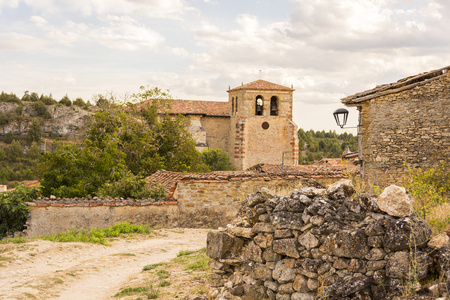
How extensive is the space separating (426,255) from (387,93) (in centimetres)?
831

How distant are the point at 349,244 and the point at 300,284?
0.83 metres

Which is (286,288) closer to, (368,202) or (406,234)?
(368,202)

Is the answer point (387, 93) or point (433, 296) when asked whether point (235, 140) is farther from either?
point (433, 296)

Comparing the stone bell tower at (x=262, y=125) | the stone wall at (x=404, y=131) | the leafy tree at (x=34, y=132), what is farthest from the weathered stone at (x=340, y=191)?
the leafy tree at (x=34, y=132)

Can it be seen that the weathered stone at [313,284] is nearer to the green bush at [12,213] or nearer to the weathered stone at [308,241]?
the weathered stone at [308,241]

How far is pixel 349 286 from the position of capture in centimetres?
468

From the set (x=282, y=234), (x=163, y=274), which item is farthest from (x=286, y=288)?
(x=163, y=274)

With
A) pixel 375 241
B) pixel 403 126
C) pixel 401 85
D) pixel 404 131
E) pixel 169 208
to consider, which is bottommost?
pixel 169 208

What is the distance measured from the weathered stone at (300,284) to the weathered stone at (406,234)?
3.57 feet

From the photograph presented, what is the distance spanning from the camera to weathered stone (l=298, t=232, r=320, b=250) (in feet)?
16.7

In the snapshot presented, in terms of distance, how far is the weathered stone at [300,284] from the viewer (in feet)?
16.9

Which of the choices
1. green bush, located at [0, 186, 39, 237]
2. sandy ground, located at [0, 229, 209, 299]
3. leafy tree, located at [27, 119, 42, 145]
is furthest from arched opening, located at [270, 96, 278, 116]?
leafy tree, located at [27, 119, 42, 145]

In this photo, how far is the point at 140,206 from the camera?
47.2 feet

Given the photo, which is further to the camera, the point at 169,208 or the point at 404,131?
the point at 169,208
